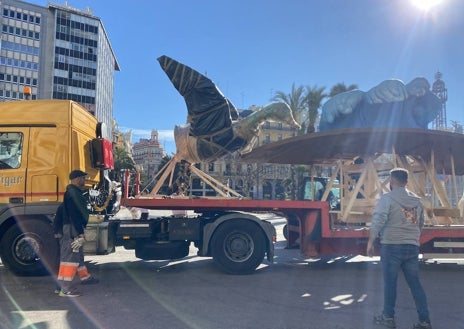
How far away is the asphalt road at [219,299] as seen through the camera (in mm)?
4781

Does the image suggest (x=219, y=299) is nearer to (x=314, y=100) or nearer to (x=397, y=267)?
(x=397, y=267)

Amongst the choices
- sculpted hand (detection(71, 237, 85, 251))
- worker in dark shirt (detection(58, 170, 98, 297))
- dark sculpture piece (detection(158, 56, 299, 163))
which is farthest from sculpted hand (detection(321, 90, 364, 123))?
sculpted hand (detection(71, 237, 85, 251))

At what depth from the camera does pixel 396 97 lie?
28.5 ft

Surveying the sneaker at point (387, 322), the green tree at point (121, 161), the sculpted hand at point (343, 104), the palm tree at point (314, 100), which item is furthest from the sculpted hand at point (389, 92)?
the green tree at point (121, 161)

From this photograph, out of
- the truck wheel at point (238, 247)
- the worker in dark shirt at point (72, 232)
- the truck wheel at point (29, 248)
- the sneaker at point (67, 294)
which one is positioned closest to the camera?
the sneaker at point (67, 294)

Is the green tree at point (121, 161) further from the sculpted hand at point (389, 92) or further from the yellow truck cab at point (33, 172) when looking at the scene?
the sculpted hand at point (389, 92)

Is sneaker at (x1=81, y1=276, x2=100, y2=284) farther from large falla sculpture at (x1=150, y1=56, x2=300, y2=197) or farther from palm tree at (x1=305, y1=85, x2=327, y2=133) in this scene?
palm tree at (x1=305, y1=85, x2=327, y2=133)

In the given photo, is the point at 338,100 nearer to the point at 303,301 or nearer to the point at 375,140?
the point at 375,140

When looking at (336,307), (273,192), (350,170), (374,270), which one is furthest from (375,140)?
(273,192)

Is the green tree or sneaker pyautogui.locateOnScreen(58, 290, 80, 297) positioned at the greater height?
the green tree

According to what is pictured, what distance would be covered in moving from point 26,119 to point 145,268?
3.60 meters

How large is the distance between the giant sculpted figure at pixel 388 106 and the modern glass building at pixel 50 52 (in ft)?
215

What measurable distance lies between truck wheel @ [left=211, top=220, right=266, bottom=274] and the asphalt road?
0.72 ft

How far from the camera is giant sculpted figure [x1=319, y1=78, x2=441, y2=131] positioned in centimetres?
862
